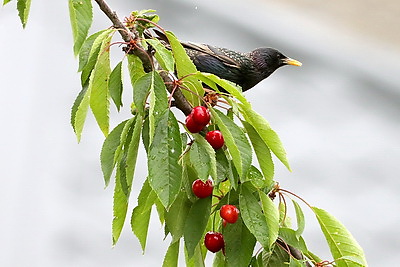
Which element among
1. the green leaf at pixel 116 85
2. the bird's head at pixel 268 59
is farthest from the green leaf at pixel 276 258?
the bird's head at pixel 268 59

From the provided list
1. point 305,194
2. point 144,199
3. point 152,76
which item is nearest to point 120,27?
point 152,76

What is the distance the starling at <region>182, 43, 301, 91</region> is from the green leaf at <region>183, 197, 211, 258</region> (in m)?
0.72

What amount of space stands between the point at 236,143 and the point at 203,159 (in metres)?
0.05

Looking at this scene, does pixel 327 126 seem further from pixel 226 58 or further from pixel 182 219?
pixel 182 219

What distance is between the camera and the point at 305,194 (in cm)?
209

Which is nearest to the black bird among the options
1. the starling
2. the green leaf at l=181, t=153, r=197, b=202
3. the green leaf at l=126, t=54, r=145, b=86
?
the starling

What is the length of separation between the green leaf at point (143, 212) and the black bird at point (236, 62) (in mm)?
701

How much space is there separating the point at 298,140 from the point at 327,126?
0.38ft

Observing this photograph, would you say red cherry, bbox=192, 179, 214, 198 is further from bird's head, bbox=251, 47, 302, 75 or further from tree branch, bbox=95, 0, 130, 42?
bird's head, bbox=251, 47, 302, 75

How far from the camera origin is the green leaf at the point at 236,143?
81 cm

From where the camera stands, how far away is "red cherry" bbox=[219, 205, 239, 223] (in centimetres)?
86

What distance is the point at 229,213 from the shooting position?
2.81 feet

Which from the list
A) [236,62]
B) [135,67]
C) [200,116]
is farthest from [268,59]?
[200,116]

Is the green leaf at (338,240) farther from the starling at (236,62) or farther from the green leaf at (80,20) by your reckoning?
the starling at (236,62)
